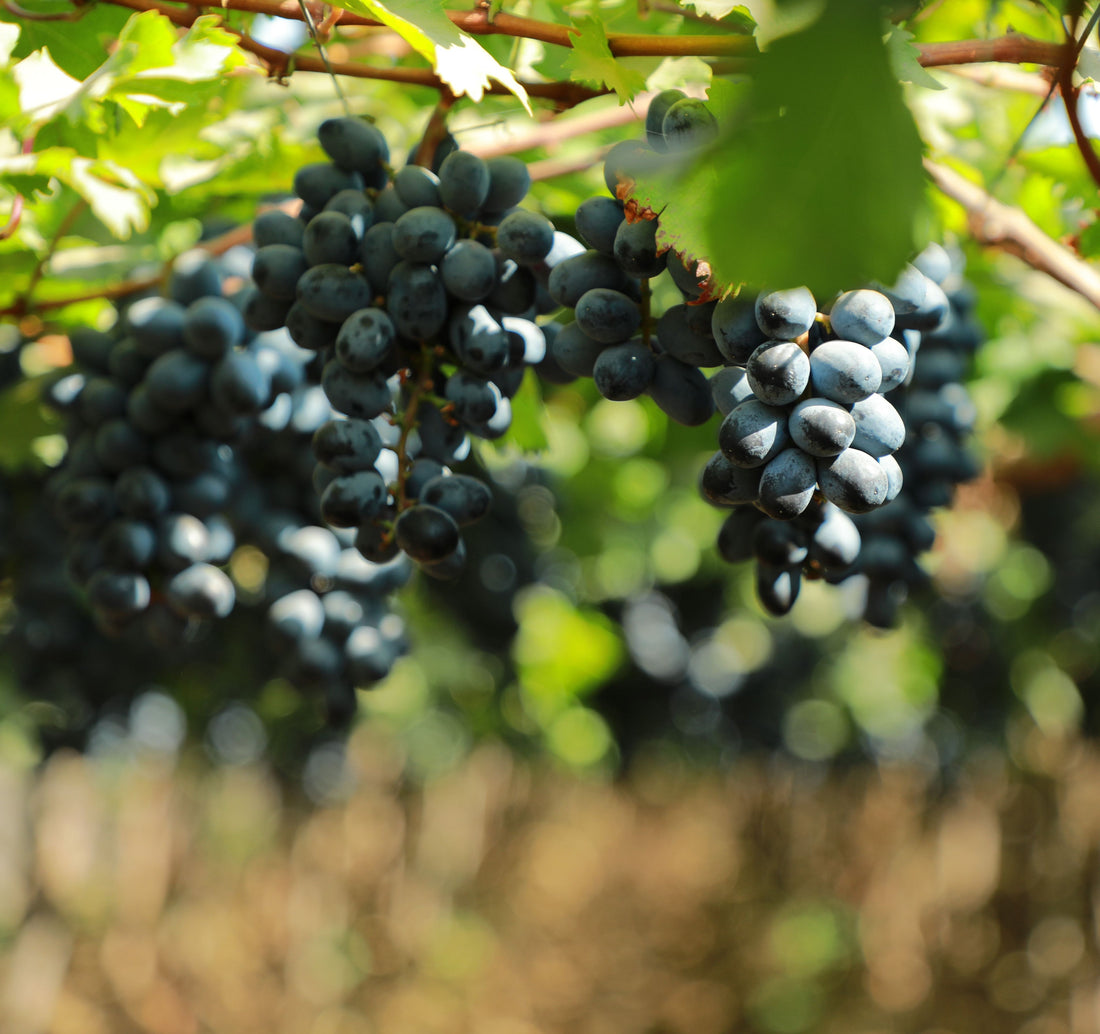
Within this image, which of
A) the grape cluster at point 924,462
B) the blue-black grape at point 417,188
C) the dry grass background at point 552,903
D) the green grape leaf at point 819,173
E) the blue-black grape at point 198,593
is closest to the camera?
the green grape leaf at point 819,173

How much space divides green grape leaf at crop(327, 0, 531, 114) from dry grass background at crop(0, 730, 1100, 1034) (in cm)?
372

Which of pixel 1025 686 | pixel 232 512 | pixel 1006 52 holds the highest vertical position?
pixel 1006 52

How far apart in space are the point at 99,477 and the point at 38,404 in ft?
0.90

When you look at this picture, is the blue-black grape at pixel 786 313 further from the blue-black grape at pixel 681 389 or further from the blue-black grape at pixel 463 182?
the blue-black grape at pixel 463 182

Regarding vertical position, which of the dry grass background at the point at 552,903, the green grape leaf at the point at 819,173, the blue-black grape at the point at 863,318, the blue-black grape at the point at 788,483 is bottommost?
the dry grass background at the point at 552,903

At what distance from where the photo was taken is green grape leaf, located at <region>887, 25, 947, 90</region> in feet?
2.19

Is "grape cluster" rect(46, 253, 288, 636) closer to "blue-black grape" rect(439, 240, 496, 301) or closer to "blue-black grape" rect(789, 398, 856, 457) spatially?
"blue-black grape" rect(439, 240, 496, 301)

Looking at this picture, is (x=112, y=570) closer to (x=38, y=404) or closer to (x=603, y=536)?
(x=38, y=404)

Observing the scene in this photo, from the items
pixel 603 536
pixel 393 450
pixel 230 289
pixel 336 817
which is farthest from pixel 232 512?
pixel 336 817

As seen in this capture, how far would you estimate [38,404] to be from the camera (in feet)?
4.23

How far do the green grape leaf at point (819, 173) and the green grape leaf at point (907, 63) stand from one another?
0.26 metres

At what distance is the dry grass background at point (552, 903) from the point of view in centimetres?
459

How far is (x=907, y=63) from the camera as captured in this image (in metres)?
0.68

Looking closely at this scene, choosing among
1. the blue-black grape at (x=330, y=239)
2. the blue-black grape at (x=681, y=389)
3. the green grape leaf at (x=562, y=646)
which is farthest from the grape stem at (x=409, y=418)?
the green grape leaf at (x=562, y=646)
